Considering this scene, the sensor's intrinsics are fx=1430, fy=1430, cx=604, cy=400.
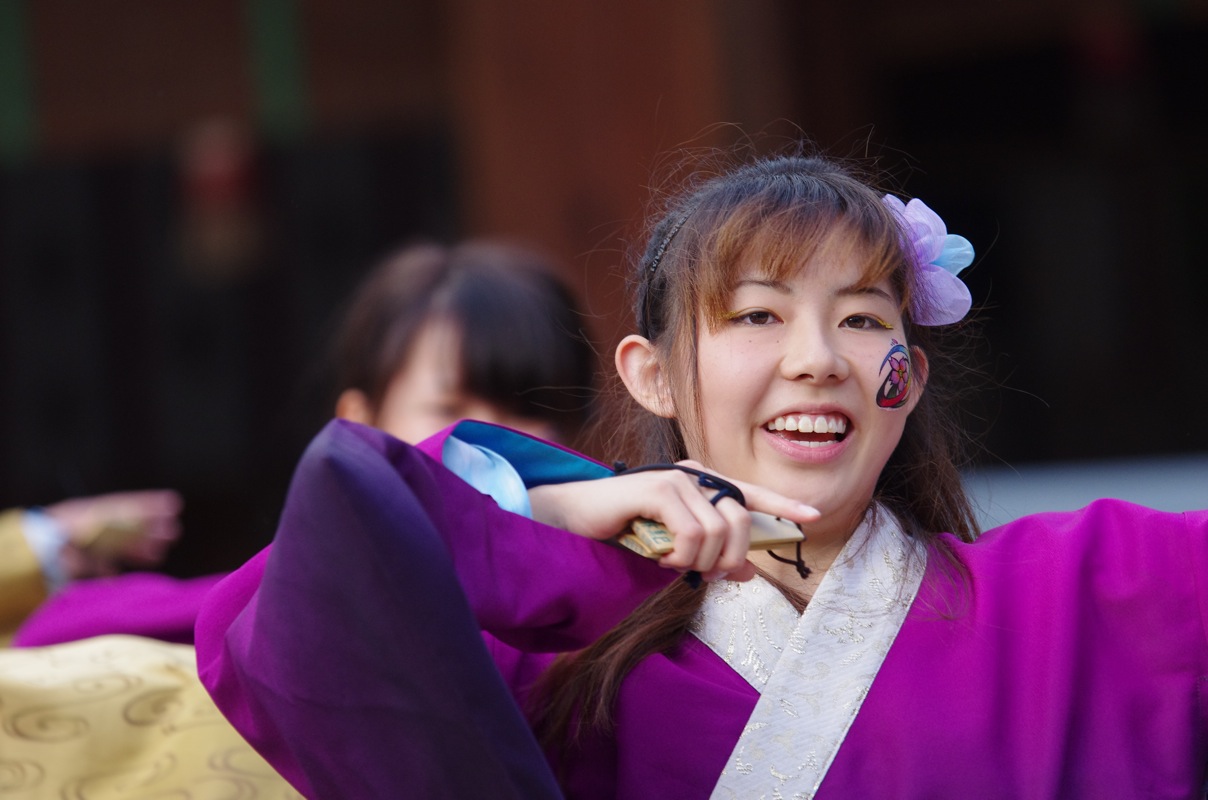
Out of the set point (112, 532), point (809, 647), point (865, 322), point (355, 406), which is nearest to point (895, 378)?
point (865, 322)

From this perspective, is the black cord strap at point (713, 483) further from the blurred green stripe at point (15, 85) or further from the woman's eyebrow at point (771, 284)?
the blurred green stripe at point (15, 85)

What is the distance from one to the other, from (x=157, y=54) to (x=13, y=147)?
0.42 meters

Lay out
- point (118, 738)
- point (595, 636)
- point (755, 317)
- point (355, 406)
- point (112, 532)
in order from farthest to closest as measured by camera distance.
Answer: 1. point (112, 532)
2. point (355, 406)
3. point (118, 738)
4. point (755, 317)
5. point (595, 636)

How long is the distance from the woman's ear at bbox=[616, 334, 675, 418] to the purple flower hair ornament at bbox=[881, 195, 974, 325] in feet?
0.75

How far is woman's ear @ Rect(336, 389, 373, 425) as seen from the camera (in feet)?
6.35

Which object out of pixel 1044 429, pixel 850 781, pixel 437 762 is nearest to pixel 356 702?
pixel 437 762

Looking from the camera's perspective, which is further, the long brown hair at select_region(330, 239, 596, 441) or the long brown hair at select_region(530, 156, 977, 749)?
the long brown hair at select_region(330, 239, 596, 441)

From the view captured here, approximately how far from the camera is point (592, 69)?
9.51 feet

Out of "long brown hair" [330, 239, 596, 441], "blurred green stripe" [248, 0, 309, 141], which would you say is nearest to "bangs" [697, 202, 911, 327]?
"long brown hair" [330, 239, 596, 441]

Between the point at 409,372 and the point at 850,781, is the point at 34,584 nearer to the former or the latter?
the point at 409,372

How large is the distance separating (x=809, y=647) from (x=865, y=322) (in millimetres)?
270

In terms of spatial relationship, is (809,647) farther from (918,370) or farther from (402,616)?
(402,616)

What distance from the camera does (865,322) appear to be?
1178 mm

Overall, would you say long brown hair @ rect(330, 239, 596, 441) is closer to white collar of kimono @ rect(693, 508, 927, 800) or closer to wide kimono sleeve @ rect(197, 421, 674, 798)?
white collar of kimono @ rect(693, 508, 927, 800)
